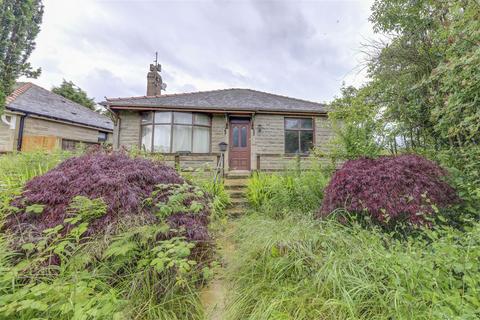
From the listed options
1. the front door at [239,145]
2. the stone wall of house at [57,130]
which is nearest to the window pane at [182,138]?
the front door at [239,145]

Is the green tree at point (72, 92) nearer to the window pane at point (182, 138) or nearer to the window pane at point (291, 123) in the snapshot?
the window pane at point (182, 138)

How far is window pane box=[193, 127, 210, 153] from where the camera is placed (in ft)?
31.2

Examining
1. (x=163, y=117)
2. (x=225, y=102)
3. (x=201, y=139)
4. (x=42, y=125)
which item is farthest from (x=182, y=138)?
(x=42, y=125)

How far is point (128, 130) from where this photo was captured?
9406 millimetres

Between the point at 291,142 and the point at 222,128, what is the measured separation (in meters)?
3.11

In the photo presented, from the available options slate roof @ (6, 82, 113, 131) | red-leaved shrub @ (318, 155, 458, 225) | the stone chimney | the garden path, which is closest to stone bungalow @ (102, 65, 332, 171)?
the stone chimney

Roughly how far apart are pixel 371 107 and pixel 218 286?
5.03 metres

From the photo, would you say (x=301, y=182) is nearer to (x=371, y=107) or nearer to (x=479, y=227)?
(x=371, y=107)

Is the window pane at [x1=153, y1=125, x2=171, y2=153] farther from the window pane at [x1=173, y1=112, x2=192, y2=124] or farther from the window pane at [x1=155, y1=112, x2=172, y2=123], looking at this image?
the window pane at [x1=173, y1=112, x2=192, y2=124]

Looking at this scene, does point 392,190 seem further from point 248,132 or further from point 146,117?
point 146,117

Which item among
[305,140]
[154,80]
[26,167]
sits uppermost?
[154,80]

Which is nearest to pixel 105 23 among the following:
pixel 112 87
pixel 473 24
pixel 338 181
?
pixel 338 181

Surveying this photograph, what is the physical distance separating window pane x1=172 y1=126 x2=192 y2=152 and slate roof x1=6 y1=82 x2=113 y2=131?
24.4ft

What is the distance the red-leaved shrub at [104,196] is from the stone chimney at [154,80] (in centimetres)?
958
